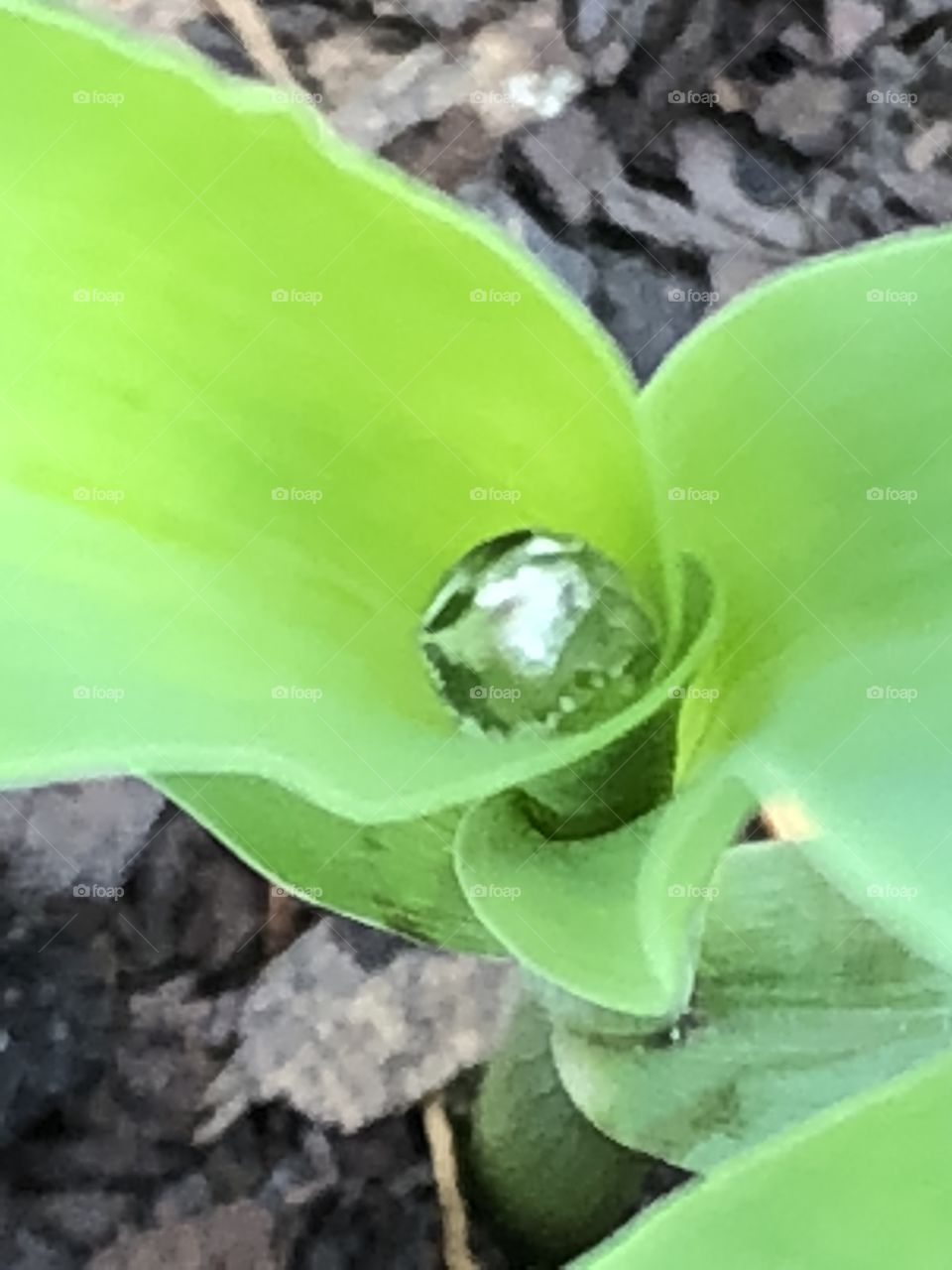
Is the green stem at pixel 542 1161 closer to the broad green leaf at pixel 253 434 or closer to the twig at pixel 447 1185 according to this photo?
the twig at pixel 447 1185

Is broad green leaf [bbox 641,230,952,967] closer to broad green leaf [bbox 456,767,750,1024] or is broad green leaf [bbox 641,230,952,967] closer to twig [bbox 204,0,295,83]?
broad green leaf [bbox 456,767,750,1024]

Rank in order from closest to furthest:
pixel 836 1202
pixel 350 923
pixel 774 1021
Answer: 1. pixel 836 1202
2. pixel 774 1021
3. pixel 350 923

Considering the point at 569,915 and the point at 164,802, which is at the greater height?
the point at 569,915

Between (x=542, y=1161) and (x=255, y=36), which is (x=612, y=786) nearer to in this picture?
(x=542, y=1161)

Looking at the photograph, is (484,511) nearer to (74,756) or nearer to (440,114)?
(74,756)

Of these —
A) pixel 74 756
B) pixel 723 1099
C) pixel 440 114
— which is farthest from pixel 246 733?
pixel 440 114

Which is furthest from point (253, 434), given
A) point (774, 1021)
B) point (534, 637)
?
point (774, 1021)

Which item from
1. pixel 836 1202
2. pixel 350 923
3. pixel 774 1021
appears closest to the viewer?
pixel 836 1202
